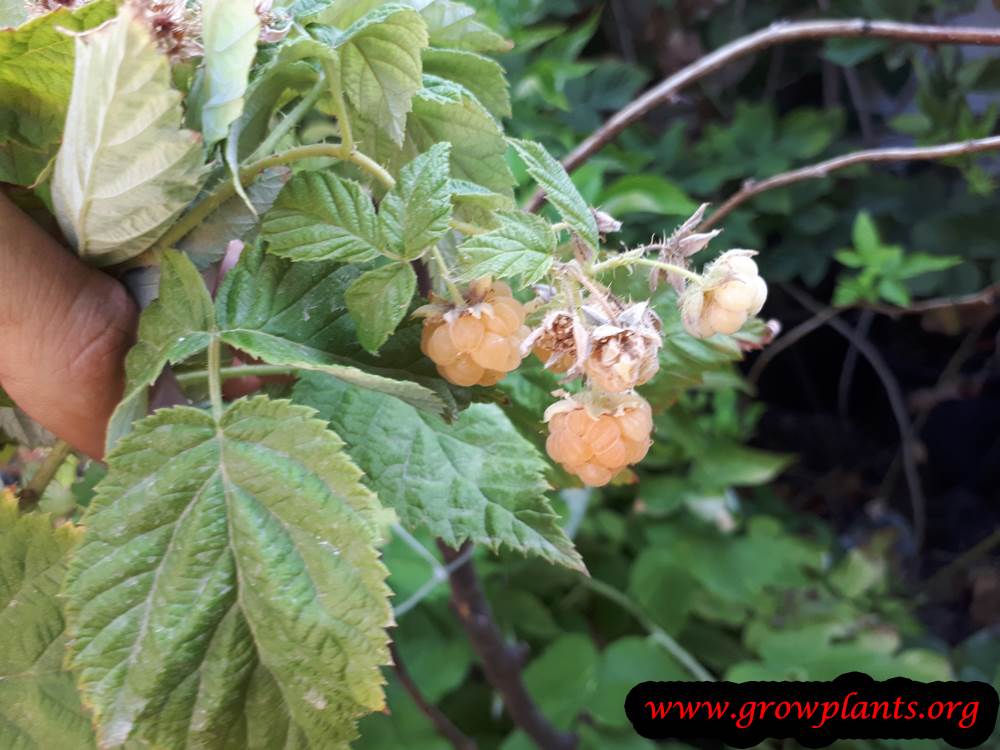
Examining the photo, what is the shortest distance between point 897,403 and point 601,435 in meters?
1.27

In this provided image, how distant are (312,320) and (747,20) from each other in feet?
4.14

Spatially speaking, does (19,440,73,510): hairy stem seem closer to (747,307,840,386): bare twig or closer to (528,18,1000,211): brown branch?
(528,18,1000,211): brown branch

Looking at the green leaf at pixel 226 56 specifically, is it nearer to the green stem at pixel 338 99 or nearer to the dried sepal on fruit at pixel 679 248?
the green stem at pixel 338 99

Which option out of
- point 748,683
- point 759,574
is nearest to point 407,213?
point 748,683

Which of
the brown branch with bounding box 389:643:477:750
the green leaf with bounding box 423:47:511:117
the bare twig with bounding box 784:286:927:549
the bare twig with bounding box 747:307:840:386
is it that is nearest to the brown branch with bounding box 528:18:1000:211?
the green leaf with bounding box 423:47:511:117

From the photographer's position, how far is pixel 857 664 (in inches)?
32.8

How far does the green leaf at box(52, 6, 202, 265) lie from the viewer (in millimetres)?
239

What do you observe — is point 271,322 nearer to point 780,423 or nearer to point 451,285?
point 451,285

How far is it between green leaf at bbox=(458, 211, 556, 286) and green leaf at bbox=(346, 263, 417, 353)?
0.07 feet

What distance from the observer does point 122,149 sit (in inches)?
10.3

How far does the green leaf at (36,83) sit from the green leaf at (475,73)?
0.14 metres

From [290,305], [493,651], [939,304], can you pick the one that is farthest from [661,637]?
[290,305]

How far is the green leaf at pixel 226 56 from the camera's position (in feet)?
0.83

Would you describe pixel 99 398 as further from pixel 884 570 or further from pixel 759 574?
pixel 884 570
